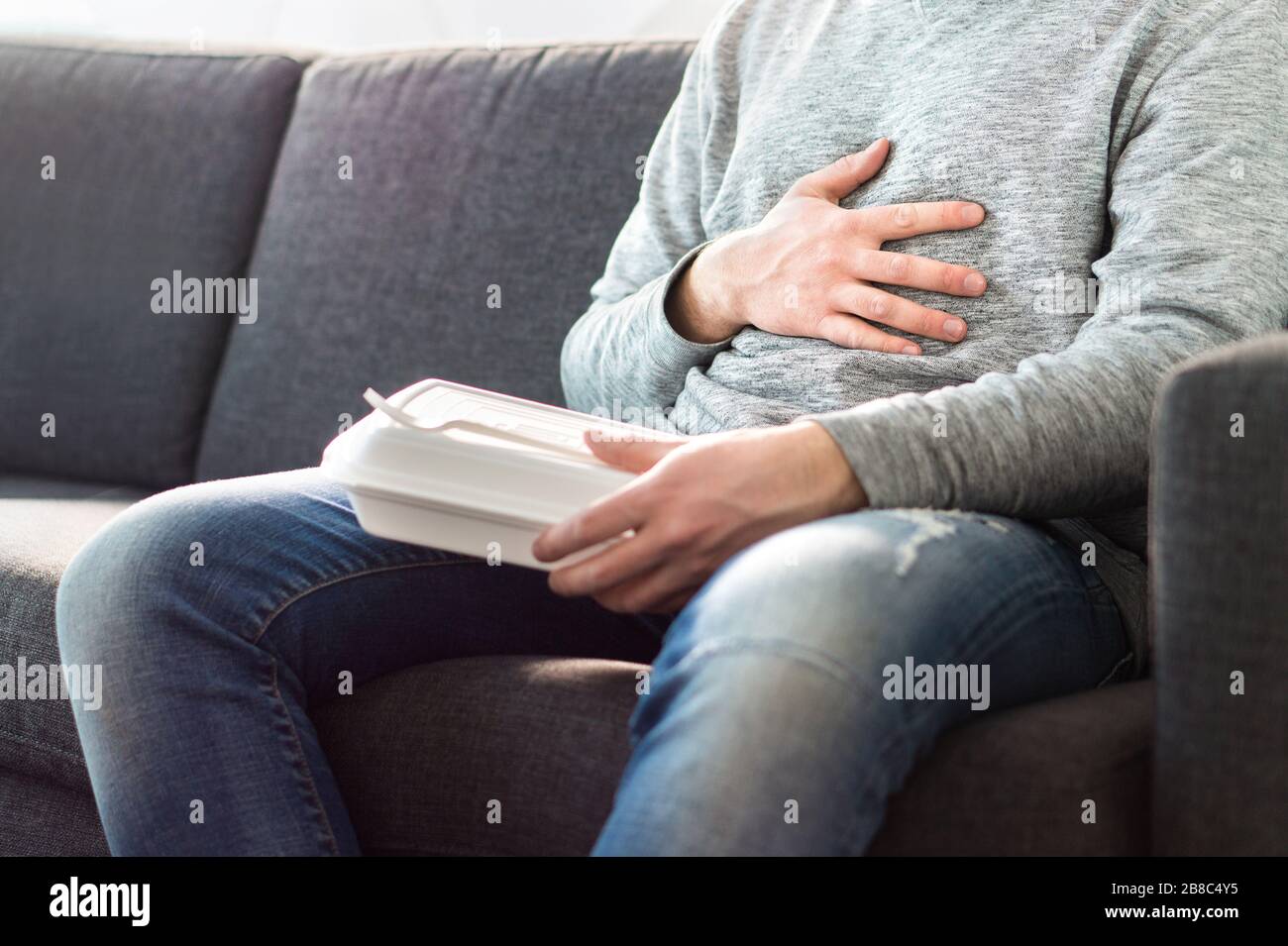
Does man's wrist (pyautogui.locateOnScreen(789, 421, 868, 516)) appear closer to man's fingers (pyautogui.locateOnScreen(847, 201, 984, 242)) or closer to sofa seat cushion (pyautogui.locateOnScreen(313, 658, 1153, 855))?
sofa seat cushion (pyautogui.locateOnScreen(313, 658, 1153, 855))

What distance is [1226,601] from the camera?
1.87ft

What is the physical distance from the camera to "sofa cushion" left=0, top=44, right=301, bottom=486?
1.56m

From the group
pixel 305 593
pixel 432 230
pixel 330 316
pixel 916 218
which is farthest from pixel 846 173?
pixel 330 316

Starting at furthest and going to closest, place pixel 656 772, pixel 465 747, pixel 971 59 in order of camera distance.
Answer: pixel 971 59, pixel 465 747, pixel 656 772

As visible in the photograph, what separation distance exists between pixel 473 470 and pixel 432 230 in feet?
2.63

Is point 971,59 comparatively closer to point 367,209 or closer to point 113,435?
point 367,209

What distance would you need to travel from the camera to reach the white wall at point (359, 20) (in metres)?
1.87

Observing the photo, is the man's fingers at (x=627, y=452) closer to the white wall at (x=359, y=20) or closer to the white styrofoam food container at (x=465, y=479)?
the white styrofoam food container at (x=465, y=479)

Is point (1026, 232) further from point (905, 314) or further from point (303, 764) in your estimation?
point (303, 764)

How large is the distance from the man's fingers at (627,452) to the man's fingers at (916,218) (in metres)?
0.28

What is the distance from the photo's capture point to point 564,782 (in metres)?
0.73

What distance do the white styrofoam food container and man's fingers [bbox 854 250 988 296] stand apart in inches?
9.7
